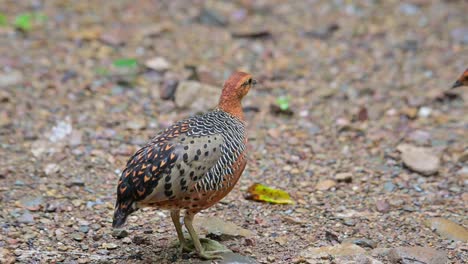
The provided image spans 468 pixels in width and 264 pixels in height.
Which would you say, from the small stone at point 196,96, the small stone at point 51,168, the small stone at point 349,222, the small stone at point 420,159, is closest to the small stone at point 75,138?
the small stone at point 51,168

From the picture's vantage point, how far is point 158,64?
9836 mm

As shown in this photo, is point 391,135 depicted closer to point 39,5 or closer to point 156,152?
point 156,152

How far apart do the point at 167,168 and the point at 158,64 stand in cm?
471

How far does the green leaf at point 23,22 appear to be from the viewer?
10.7 meters

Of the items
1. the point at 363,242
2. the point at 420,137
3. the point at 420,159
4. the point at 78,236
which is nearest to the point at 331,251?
the point at 363,242

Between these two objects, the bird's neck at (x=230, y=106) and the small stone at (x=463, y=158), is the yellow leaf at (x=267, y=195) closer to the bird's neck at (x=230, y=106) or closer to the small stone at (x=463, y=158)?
the bird's neck at (x=230, y=106)

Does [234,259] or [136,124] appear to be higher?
[136,124]

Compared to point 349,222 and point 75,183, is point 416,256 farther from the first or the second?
point 75,183

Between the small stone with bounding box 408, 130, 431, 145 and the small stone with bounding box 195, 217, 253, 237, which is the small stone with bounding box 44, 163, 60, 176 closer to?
the small stone with bounding box 195, 217, 253, 237

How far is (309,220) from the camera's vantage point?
6574 millimetres

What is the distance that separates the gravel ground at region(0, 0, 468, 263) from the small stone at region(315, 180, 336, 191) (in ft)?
0.08

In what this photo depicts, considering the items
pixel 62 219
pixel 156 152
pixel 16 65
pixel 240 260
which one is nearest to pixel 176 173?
pixel 156 152

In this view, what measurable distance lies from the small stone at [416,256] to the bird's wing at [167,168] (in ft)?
5.47

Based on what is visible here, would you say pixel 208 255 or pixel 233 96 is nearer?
pixel 208 255
